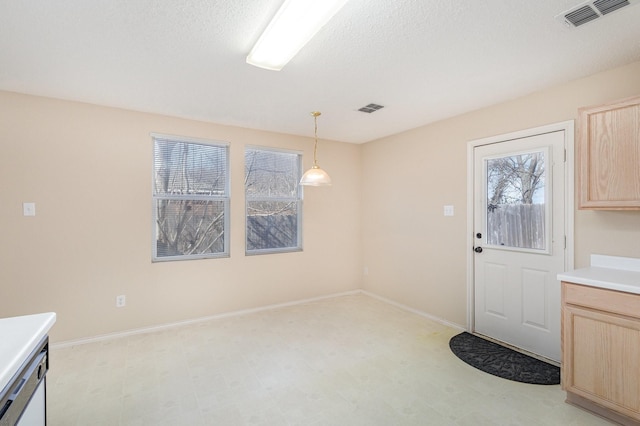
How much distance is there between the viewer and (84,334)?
3252 mm

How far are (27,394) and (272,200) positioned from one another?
3.54 m

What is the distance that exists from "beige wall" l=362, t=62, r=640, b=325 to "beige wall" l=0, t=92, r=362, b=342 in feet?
5.98

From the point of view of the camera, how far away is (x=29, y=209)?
3035mm

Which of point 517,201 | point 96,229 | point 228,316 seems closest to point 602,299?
point 517,201

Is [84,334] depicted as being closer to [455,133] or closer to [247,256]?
[247,256]

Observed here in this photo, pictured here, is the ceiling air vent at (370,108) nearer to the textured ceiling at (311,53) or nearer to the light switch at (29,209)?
the textured ceiling at (311,53)

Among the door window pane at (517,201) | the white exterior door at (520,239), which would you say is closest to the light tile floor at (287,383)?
the white exterior door at (520,239)

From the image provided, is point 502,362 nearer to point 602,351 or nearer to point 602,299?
point 602,351

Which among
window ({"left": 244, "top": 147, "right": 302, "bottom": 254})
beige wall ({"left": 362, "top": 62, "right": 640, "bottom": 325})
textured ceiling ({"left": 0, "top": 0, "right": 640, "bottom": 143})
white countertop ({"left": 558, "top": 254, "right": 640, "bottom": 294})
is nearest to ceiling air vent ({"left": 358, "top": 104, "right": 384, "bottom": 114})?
textured ceiling ({"left": 0, "top": 0, "right": 640, "bottom": 143})

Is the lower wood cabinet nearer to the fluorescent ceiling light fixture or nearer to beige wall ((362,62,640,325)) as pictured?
beige wall ((362,62,640,325))

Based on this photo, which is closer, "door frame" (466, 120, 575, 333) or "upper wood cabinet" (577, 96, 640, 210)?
"upper wood cabinet" (577, 96, 640, 210)

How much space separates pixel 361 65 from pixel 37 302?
3839 millimetres

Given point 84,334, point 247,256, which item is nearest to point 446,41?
point 247,256

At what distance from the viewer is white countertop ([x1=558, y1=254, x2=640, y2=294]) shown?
6.49 ft
